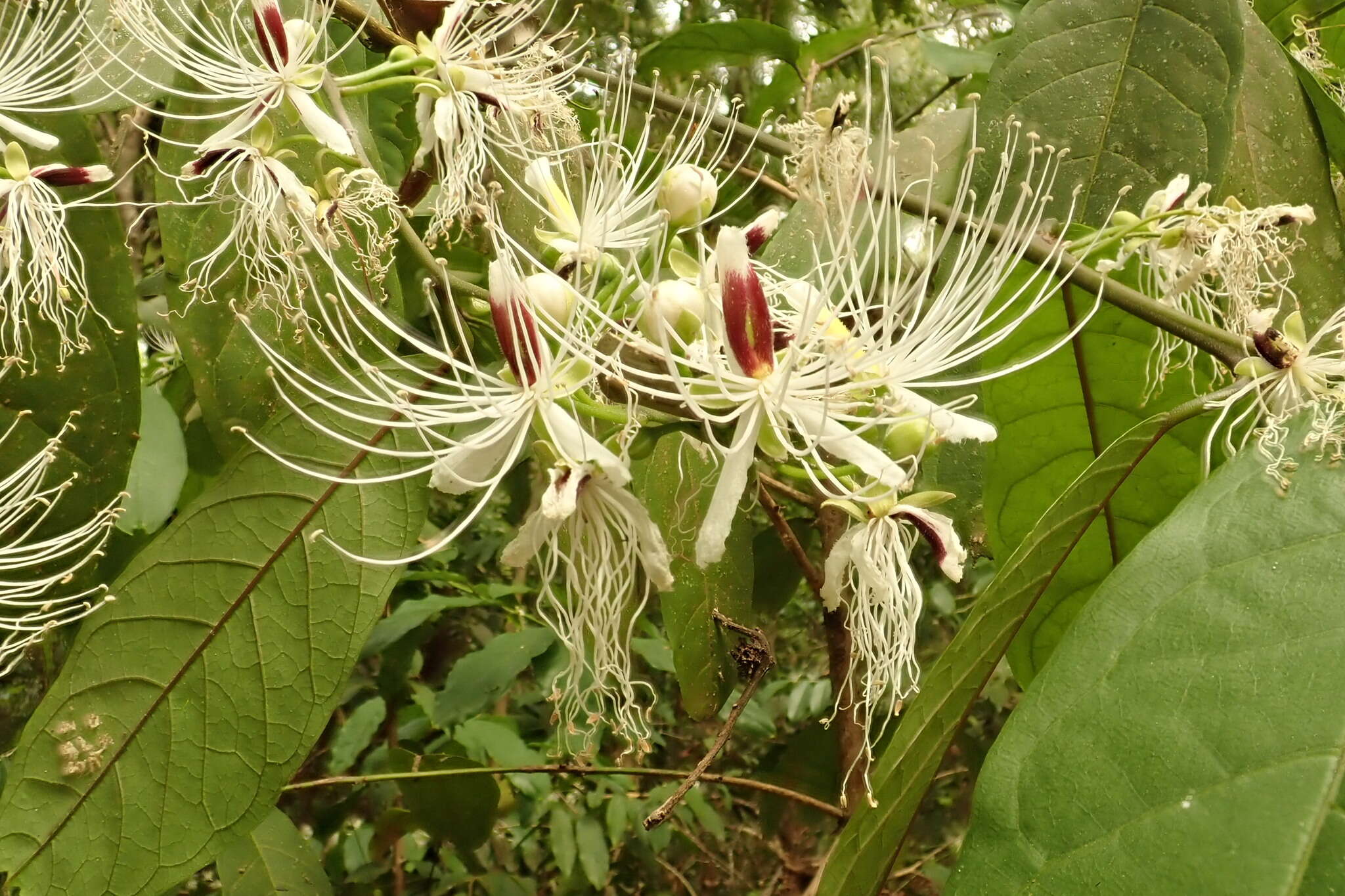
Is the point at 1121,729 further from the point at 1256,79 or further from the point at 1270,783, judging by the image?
the point at 1256,79

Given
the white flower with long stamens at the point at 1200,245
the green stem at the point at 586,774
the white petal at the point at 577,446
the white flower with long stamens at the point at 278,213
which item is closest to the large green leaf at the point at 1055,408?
the white flower with long stamens at the point at 1200,245

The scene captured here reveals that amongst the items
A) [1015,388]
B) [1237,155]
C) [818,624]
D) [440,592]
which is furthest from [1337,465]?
[818,624]

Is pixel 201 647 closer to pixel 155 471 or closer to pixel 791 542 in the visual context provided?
pixel 155 471

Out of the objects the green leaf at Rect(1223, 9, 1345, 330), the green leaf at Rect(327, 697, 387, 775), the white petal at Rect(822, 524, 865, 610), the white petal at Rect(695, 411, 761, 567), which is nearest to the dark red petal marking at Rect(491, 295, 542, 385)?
the white petal at Rect(695, 411, 761, 567)

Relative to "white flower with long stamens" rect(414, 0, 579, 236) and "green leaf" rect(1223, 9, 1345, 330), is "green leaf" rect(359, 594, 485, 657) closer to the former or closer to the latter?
Answer: "white flower with long stamens" rect(414, 0, 579, 236)

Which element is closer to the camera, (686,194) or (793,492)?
(686,194)

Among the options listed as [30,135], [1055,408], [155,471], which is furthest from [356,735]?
[1055,408]

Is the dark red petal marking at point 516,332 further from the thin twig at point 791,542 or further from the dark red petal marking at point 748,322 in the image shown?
the thin twig at point 791,542
